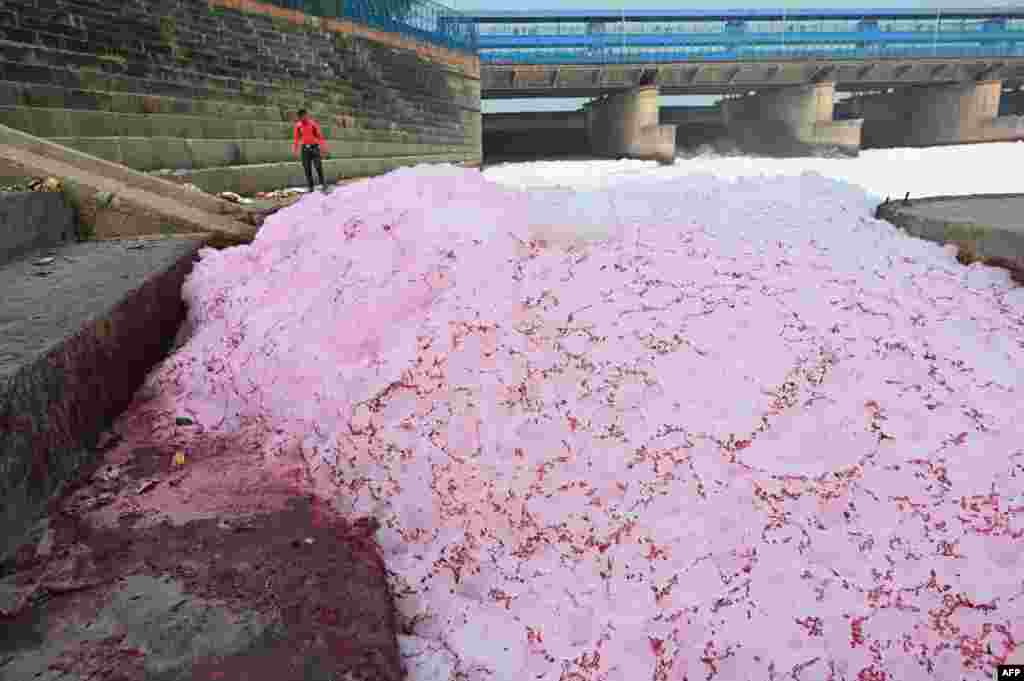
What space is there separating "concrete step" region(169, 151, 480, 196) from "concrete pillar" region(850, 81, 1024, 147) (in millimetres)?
29161

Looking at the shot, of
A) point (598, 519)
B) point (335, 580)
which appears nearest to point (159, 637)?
point (335, 580)

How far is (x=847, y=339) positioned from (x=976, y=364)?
1.56 ft

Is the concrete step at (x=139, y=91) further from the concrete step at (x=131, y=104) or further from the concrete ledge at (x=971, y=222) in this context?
the concrete ledge at (x=971, y=222)

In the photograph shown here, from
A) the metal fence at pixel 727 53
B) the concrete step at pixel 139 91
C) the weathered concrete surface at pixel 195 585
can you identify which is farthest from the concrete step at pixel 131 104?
the metal fence at pixel 727 53

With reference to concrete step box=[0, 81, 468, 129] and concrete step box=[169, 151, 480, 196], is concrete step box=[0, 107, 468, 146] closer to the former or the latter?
concrete step box=[0, 81, 468, 129]

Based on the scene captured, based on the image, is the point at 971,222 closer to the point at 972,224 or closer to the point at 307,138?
the point at 972,224

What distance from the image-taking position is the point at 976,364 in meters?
2.26

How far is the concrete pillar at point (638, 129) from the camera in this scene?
1040 inches

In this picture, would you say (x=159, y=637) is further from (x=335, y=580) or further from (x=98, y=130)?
(x=98, y=130)

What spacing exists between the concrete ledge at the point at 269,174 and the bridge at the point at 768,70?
12.5m

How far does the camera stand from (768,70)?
1086 inches

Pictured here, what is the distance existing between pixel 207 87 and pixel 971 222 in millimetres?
10726

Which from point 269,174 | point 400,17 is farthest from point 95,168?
point 400,17

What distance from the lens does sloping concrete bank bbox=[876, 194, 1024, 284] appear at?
3115mm
